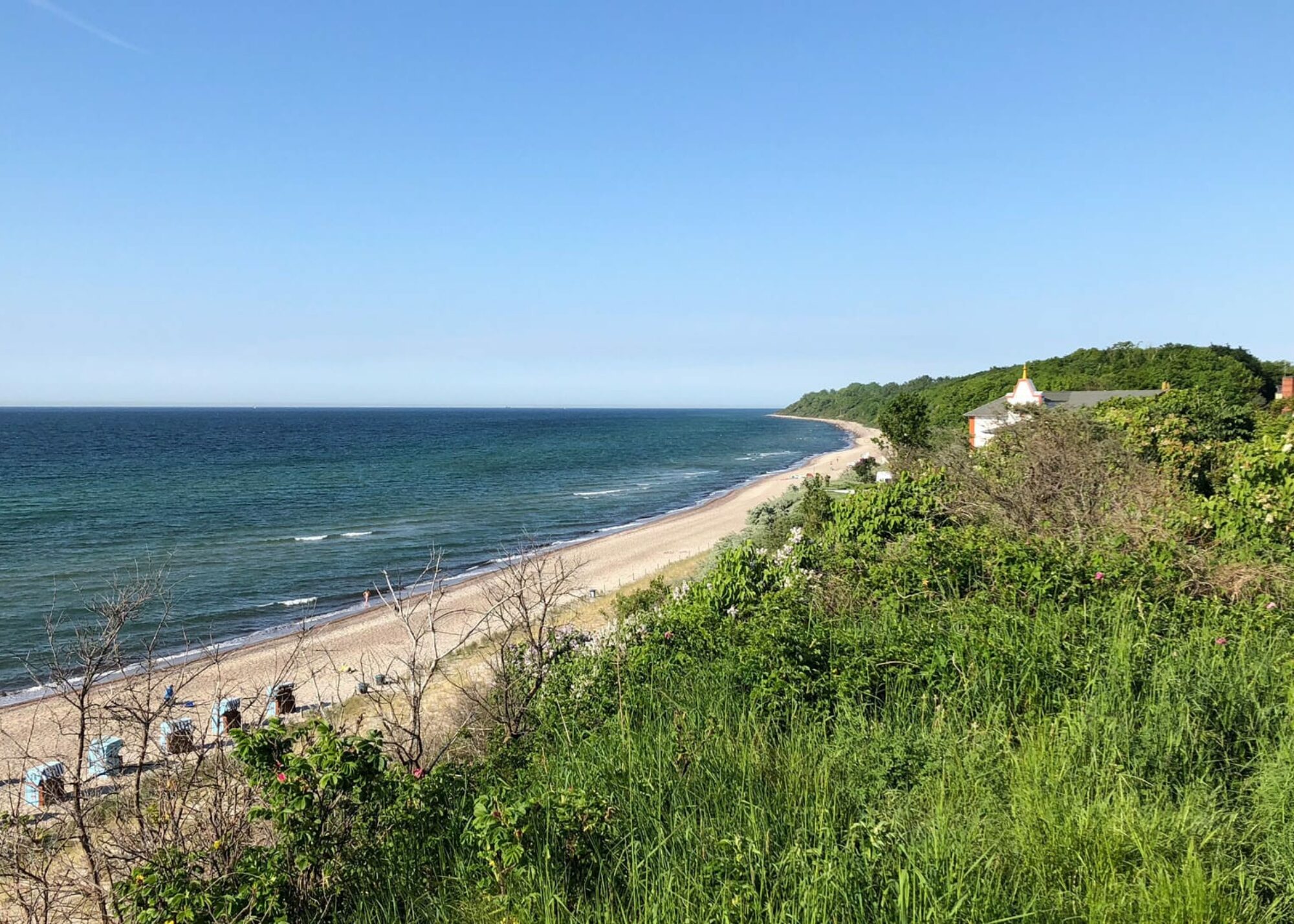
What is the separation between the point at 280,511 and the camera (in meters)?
38.9

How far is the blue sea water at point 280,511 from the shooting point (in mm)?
22391

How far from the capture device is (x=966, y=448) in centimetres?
1427

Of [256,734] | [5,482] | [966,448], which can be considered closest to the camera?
[256,734]

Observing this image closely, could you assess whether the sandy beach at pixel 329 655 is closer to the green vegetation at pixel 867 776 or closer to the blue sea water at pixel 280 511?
the blue sea water at pixel 280 511

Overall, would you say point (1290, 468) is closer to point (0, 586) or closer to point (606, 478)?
point (0, 586)

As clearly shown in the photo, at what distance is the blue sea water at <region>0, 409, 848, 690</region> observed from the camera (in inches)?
882

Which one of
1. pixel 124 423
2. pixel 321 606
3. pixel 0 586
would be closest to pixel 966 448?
pixel 321 606

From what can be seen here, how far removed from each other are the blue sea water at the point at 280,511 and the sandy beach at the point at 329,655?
4.01 ft

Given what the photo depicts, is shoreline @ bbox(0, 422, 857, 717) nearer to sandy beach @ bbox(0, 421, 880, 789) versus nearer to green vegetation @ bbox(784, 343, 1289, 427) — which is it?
sandy beach @ bbox(0, 421, 880, 789)

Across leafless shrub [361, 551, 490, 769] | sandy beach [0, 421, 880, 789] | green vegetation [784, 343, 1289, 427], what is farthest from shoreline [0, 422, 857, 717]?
green vegetation [784, 343, 1289, 427]

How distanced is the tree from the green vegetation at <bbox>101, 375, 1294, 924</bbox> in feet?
90.0

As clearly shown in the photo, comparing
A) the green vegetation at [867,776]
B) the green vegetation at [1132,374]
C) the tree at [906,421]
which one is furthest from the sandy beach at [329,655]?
the green vegetation at [1132,374]

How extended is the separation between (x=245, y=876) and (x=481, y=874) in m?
1.05

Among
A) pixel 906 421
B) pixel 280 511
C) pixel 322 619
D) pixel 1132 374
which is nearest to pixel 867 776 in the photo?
pixel 322 619
